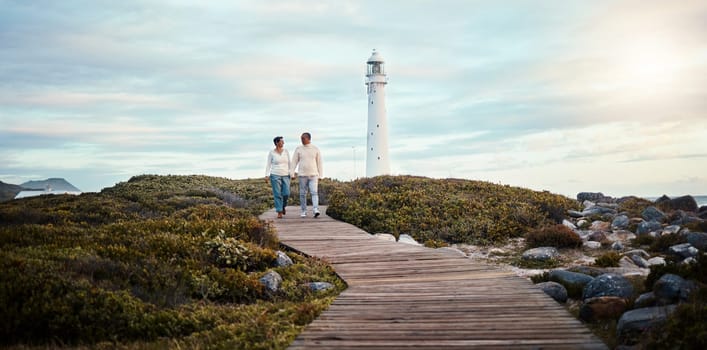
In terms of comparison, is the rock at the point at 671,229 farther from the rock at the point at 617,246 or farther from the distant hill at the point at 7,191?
the distant hill at the point at 7,191

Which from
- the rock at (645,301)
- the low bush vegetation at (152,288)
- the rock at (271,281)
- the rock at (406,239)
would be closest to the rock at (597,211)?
the rock at (406,239)

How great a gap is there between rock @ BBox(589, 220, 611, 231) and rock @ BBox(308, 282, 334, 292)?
11772mm

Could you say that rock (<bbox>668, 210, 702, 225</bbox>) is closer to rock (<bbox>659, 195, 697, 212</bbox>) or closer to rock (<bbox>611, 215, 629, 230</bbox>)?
rock (<bbox>611, 215, 629, 230</bbox>)

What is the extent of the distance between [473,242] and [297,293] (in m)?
8.65

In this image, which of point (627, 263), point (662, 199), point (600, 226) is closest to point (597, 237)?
point (600, 226)

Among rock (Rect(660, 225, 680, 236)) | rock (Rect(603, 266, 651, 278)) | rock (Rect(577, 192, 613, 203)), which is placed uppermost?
rock (Rect(577, 192, 613, 203))

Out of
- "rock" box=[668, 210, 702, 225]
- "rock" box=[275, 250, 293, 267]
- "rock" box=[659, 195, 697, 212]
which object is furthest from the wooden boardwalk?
"rock" box=[659, 195, 697, 212]

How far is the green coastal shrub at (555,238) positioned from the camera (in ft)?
50.0

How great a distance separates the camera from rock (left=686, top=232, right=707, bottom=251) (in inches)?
543

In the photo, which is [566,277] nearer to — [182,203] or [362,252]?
[362,252]

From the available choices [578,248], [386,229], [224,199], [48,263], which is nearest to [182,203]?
[224,199]

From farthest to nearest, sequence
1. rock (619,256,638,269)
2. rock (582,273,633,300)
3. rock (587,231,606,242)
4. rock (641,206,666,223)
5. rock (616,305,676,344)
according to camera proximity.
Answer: rock (641,206,666,223), rock (587,231,606,242), rock (619,256,638,269), rock (582,273,633,300), rock (616,305,676,344)

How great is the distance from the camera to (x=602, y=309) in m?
7.46

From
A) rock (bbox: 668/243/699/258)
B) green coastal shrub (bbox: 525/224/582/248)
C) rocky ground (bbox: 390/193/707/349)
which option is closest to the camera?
rocky ground (bbox: 390/193/707/349)
